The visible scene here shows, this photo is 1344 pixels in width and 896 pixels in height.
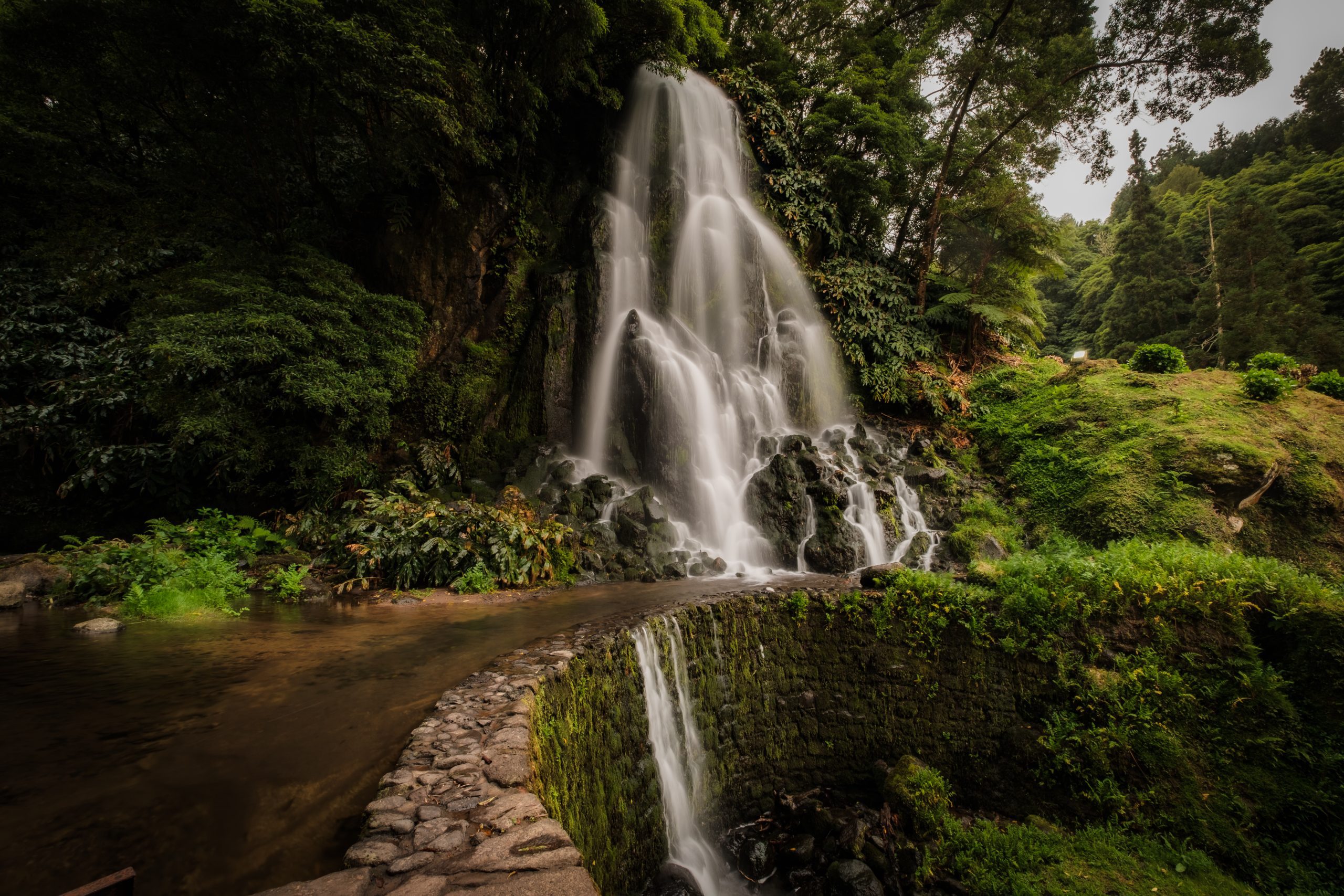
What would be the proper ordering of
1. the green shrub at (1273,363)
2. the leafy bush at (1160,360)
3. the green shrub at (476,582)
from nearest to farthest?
the green shrub at (476,582) → the green shrub at (1273,363) → the leafy bush at (1160,360)

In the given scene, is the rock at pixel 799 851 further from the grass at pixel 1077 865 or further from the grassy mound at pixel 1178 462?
the grassy mound at pixel 1178 462

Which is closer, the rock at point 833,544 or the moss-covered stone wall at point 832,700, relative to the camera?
the moss-covered stone wall at point 832,700

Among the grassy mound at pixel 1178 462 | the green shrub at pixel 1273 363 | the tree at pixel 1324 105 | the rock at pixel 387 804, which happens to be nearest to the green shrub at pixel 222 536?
the rock at pixel 387 804

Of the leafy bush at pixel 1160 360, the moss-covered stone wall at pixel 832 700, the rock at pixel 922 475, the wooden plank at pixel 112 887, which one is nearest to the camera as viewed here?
the wooden plank at pixel 112 887

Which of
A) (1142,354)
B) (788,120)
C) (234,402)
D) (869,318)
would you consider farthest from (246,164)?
(1142,354)

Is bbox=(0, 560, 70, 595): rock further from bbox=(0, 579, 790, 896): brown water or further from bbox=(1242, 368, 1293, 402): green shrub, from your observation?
bbox=(1242, 368, 1293, 402): green shrub

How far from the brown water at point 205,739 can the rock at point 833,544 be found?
496 cm

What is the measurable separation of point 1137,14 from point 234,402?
2065cm

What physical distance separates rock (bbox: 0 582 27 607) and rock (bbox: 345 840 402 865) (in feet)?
22.7

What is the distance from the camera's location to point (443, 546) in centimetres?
683

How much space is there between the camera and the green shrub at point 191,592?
16.8ft

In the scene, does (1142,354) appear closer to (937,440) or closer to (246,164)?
(937,440)

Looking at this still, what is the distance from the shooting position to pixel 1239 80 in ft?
37.6

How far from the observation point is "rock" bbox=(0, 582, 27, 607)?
530cm
